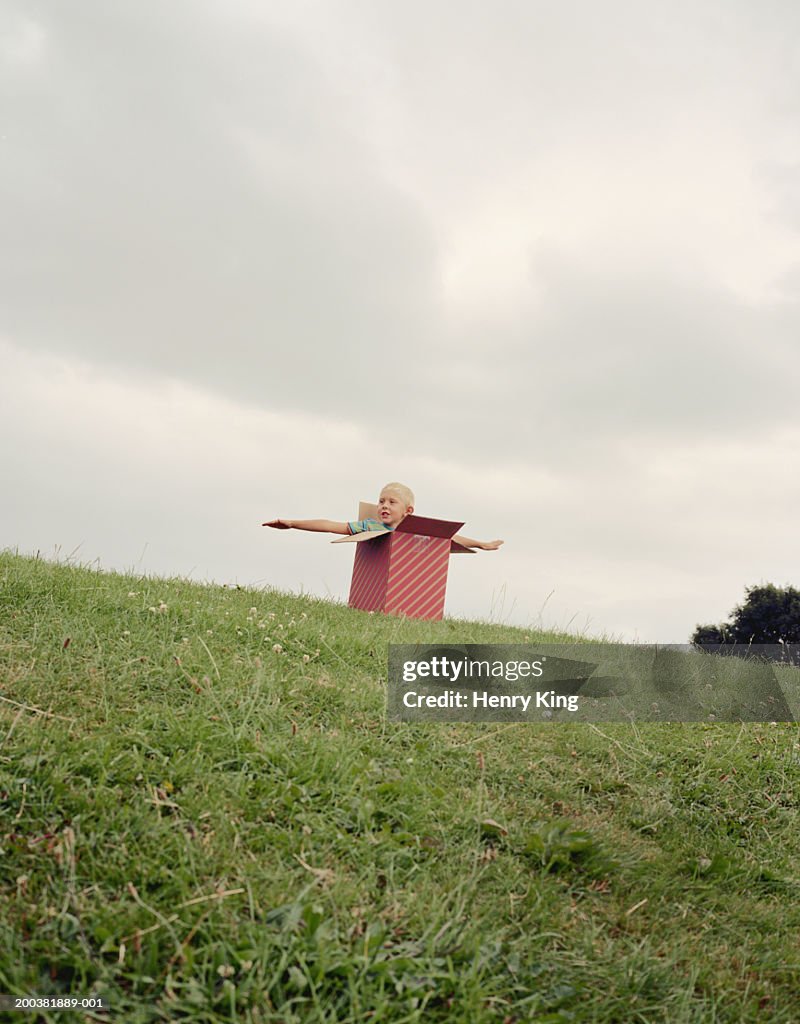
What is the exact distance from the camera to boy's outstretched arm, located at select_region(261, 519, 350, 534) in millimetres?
10500

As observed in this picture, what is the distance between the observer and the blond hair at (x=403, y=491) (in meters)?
11.4

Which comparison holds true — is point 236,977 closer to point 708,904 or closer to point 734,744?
point 708,904

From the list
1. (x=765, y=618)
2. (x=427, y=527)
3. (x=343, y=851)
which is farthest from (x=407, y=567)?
(x=765, y=618)

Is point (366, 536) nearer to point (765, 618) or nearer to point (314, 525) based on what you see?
point (314, 525)

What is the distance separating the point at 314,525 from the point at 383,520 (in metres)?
1.01

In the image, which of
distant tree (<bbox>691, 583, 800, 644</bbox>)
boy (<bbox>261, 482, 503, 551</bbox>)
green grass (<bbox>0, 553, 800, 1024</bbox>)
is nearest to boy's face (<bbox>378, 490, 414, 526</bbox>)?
boy (<bbox>261, 482, 503, 551</bbox>)

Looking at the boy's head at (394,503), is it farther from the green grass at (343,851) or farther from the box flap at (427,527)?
the green grass at (343,851)

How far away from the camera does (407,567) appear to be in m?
10.7

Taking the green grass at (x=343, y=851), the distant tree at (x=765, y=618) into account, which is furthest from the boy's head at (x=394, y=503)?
the distant tree at (x=765, y=618)

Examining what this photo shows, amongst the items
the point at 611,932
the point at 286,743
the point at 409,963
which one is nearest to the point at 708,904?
the point at 611,932

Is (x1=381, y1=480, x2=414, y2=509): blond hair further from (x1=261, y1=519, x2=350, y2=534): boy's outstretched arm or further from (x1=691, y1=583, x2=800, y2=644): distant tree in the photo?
(x1=691, y1=583, x2=800, y2=644): distant tree

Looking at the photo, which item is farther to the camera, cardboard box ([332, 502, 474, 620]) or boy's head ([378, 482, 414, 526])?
boy's head ([378, 482, 414, 526])

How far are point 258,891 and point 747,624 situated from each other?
21979 millimetres

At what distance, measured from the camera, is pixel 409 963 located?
10.5ft
